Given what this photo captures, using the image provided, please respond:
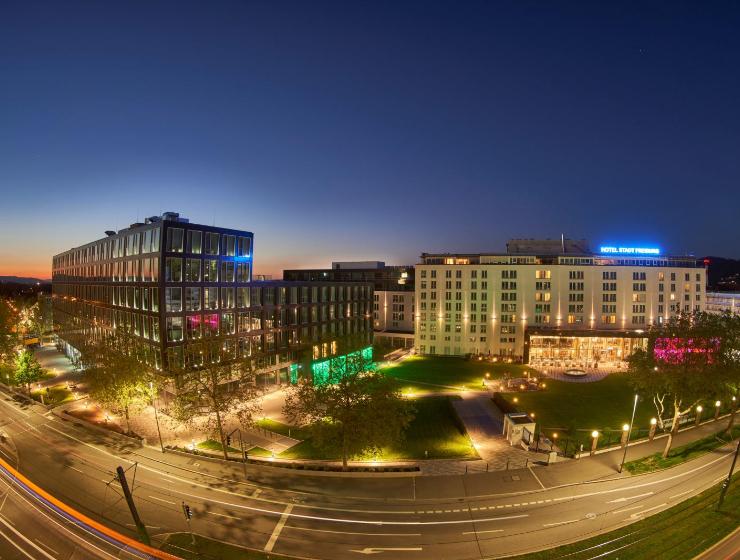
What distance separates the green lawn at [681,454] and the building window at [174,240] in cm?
5921

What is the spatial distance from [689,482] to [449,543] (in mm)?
24287

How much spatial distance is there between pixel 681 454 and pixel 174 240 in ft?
215

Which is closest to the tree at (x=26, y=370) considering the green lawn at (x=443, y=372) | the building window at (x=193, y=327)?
the building window at (x=193, y=327)

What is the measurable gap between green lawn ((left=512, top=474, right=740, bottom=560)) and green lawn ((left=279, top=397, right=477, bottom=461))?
1614 cm

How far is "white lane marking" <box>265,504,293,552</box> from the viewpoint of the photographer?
28.6 m

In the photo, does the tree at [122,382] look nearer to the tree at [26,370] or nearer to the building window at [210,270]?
the building window at [210,270]

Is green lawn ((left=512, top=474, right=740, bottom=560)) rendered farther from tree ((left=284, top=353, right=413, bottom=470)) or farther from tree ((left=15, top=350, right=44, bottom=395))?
tree ((left=15, top=350, right=44, bottom=395))

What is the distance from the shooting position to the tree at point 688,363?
1633 inches

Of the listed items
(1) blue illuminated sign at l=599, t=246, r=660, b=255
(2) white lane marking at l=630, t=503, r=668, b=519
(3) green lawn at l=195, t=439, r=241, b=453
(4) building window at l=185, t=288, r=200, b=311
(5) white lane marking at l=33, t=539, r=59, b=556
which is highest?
(1) blue illuminated sign at l=599, t=246, r=660, b=255

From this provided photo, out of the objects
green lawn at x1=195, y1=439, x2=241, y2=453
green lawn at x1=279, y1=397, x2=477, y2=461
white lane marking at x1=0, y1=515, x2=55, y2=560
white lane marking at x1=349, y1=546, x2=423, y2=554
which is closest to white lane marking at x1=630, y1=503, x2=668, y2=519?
green lawn at x1=279, y1=397, x2=477, y2=461

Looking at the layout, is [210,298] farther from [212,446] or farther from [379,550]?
[379,550]

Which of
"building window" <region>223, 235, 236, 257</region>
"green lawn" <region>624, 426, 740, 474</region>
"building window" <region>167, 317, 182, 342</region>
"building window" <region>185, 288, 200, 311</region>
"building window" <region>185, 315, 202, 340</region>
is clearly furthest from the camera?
"building window" <region>223, 235, 236, 257</region>

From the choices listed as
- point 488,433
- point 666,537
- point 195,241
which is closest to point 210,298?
point 195,241

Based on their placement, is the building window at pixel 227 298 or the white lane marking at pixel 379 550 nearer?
the white lane marking at pixel 379 550
